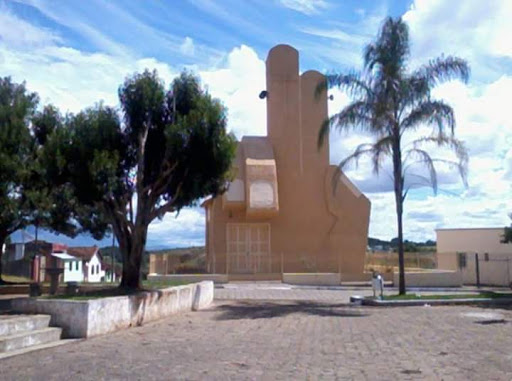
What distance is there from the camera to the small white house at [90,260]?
1983 inches

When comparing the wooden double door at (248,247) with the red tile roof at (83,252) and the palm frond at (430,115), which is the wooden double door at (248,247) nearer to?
the palm frond at (430,115)

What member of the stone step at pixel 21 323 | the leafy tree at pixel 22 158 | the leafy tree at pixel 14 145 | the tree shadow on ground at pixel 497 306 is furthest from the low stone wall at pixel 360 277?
the stone step at pixel 21 323

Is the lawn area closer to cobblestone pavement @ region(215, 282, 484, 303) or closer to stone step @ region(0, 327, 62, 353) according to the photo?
cobblestone pavement @ region(215, 282, 484, 303)

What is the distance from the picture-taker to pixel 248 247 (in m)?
30.7

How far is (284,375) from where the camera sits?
773 centimetres

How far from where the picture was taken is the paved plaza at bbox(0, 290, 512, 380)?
7.86m

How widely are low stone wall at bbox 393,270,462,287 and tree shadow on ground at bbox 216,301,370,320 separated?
10.5 meters

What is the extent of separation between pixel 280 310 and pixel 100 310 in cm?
654

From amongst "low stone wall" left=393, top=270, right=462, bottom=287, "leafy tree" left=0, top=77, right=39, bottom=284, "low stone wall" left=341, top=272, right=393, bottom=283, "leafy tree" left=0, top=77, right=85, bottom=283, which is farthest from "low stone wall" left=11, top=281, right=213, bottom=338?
"low stone wall" left=393, top=270, right=462, bottom=287

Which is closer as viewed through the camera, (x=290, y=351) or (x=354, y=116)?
(x=290, y=351)

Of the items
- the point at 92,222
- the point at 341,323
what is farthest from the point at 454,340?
the point at 92,222

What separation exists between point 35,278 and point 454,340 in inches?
912

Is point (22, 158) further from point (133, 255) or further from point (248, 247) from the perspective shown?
point (248, 247)

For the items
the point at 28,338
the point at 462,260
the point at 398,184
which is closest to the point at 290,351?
the point at 28,338
